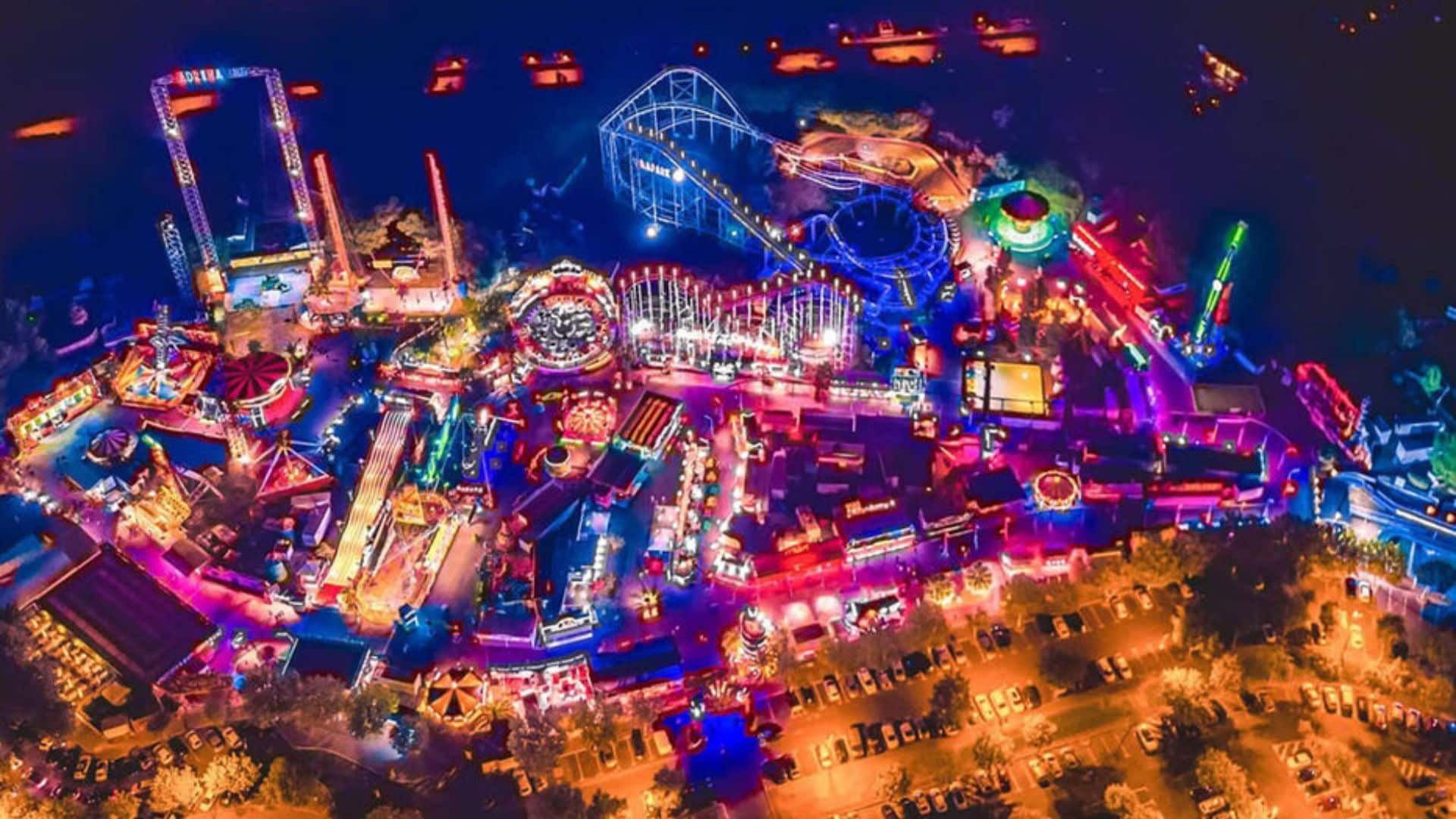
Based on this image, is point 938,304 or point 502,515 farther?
point 938,304

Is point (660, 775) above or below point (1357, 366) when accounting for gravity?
below

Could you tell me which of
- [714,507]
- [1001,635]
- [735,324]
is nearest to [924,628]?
[1001,635]

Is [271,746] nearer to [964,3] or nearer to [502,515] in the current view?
[502,515]

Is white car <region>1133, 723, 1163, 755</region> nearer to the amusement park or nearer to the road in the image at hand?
the amusement park

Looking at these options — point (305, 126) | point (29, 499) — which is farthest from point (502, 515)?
point (305, 126)

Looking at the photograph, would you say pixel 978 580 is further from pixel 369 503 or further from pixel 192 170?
pixel 192 170

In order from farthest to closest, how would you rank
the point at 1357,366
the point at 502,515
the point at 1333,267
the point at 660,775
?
the point at 1333,267, the point at 1357,366, the point at 502,515, the point at 660,775
